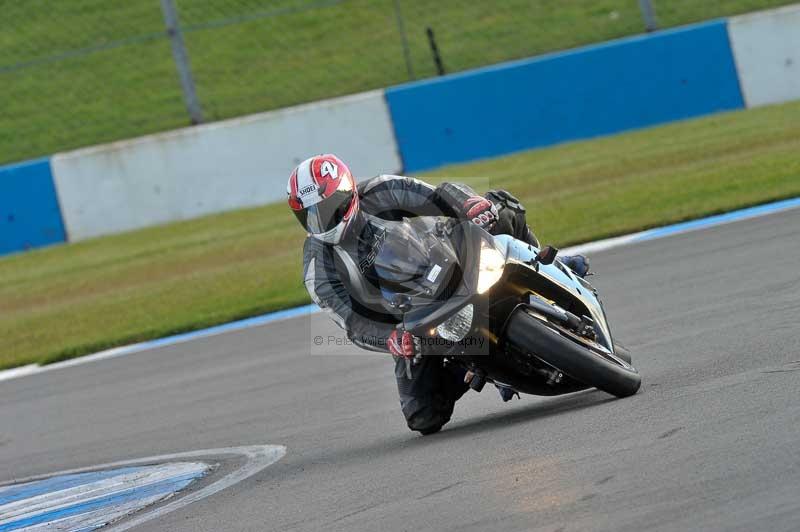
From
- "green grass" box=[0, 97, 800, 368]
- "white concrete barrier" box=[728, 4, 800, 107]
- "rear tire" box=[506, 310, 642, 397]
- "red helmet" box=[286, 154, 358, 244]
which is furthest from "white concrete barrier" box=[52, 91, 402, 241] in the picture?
"rear tire" box=[506, 310, 642, 397]

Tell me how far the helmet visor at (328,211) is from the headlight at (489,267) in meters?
0.69

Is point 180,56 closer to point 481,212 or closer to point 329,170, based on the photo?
point 329,170

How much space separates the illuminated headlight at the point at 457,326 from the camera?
5.62 metres

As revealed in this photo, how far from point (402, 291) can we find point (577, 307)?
0.83 meters

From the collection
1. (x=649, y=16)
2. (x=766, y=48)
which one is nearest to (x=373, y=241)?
(x=766, y=48)

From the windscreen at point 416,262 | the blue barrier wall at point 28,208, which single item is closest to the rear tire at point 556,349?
the windscreen at point 416,262

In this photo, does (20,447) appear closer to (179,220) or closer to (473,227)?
(473,227)

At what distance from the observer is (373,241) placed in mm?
6129

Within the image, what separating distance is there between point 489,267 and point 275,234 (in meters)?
10.3

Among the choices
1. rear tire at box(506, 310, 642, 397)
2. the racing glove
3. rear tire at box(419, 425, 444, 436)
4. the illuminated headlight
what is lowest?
rear tire at box(419, 425, 444, 436)

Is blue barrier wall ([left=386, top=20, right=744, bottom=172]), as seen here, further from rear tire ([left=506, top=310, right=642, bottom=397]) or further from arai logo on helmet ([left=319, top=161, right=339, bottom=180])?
rear tire ([left=506, top=310, right=642, bottom=397])

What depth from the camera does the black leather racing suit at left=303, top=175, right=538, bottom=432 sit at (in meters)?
6.15

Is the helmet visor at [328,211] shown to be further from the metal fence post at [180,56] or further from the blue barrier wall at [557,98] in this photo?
the metal fence post at [180,56]

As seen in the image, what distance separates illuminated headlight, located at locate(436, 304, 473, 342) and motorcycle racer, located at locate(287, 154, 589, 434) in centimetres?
17
